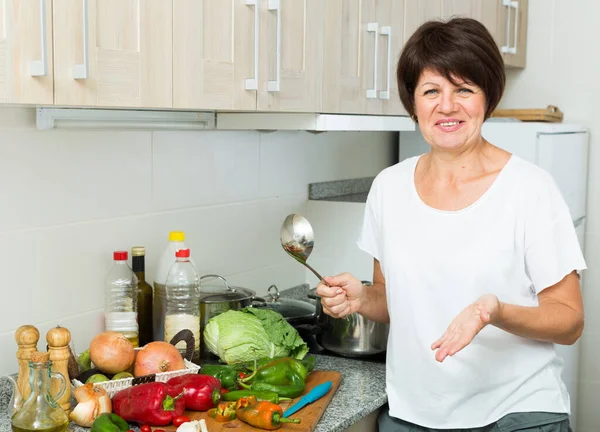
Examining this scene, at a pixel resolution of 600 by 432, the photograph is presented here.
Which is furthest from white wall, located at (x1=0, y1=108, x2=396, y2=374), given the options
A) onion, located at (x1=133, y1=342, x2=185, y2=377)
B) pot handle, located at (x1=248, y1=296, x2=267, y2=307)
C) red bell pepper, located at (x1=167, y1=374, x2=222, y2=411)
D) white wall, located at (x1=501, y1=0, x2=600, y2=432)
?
white wall, located at (x1=501, y1=0, x2=600, y2=432)

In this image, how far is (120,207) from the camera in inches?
76.2

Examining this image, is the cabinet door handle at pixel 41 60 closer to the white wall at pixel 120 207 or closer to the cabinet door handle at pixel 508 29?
the white wall at pixel 120 207

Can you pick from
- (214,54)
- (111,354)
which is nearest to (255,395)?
(111,354)

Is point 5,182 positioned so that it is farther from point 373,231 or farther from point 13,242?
point 373,231

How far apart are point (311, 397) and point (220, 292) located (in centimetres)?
51

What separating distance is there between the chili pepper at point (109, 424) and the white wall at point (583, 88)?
2268mm

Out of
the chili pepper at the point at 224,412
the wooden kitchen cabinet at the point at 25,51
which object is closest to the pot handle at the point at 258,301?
the chili pepper at the point at 224,412

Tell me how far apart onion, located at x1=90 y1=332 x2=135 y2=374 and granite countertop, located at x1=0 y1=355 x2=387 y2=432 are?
148mm

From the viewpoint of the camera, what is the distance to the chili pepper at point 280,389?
1.70 metres

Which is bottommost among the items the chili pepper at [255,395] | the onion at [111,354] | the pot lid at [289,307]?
the chili pepper at [255,395]

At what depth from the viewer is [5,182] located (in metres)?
1.65

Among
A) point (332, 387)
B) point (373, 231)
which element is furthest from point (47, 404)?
point (373, 231)

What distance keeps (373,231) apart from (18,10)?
909 millimetres

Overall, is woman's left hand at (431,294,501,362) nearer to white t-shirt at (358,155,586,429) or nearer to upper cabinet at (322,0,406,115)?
white t-shirt at (358,155,586,429)
